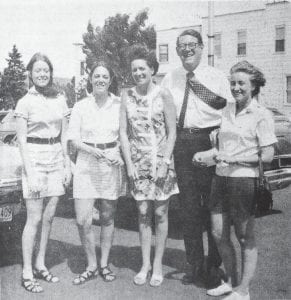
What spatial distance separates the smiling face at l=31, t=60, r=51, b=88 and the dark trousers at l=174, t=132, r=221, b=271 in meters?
1.15

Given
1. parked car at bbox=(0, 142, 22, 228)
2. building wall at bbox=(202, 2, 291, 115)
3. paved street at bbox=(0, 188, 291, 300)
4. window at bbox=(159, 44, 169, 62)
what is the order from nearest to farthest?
paved street at bbox=(0, 188, 291, 300) < parked car at bbox=(0, 142, 22, 228) < building wall at bbox=(202, 2, 291, 115) < window at bbox=(159, 44, 169, 62)

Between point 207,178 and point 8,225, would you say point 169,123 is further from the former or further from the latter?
point 8,225

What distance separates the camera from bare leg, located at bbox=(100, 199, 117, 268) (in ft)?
11.4

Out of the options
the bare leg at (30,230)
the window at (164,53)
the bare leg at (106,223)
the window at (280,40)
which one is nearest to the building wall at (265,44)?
the window at (280,40)

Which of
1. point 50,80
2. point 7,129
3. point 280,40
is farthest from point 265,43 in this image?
point 50,80

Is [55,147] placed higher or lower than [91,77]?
lower

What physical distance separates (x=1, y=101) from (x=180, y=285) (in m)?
4.54

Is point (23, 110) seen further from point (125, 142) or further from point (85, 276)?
point (85, 276)

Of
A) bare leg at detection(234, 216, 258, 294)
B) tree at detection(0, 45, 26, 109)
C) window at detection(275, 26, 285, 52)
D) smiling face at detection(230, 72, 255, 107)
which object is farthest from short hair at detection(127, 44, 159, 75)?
window at detection(275, 26, 285, 52)

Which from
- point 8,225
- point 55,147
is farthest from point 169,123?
point 8,225

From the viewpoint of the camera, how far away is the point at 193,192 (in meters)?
3.43

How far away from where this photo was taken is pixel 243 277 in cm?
287

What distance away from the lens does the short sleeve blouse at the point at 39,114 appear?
3.33 m

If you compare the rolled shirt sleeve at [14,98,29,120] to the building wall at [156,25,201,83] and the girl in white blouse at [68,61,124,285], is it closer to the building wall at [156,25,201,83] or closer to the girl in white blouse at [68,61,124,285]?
the girl in white blouse at [68,61,124,285]
